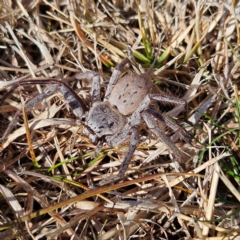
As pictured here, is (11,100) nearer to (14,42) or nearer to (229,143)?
(14,42)

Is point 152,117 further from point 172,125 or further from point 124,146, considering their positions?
point 124,146

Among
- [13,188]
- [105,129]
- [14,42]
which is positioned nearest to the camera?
[13,188]

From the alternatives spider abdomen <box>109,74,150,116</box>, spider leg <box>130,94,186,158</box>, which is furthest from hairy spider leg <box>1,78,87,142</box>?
spider leg <box>130,94,186,158</box>

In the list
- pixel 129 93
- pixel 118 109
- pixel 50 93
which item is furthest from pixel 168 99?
pixel 50 93

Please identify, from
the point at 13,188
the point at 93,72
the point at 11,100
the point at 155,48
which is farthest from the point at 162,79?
the point at 13,188

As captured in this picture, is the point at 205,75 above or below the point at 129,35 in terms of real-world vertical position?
below

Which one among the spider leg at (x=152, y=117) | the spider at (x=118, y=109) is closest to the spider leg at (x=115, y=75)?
the spider at (x=118, y=109)
